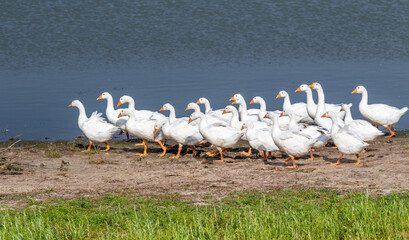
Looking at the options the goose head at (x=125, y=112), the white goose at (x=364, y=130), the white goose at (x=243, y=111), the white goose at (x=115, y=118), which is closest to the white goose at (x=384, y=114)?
the white goose at (x=364, y=130)

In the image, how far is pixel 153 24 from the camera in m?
32.2

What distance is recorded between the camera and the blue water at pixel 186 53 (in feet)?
73.2

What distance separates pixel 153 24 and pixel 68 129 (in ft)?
43.9

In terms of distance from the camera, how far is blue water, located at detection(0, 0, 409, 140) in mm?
22312

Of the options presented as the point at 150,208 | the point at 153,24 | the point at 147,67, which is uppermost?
the point at 153,24

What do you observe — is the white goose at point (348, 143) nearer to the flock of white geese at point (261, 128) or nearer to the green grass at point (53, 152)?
the flock of white geese at point (261, 128)

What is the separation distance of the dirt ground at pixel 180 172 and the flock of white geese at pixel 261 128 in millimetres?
416

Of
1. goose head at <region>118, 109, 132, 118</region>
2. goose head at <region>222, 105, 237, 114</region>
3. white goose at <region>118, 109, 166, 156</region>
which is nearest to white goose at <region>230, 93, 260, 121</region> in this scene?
goose head at <region>222, 105, 237, 114</region>

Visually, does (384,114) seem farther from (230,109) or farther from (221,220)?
(221,220)

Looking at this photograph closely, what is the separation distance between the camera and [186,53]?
28.9 meters

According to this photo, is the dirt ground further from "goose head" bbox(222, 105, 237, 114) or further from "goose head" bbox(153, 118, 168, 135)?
"goose head" bbox(222, 105, 237, 114)

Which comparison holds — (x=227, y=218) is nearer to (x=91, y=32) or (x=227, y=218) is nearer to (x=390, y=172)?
(x=390, y=172)

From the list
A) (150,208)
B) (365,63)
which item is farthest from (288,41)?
(150,208)

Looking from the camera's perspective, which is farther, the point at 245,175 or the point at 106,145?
the point at 106,145
